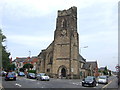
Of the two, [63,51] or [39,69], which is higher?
[63,51]

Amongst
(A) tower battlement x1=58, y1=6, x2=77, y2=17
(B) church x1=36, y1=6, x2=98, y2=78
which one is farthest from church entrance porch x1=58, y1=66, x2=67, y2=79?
(A) tower battlement x1=58, y1=6, x2=77, y2=17

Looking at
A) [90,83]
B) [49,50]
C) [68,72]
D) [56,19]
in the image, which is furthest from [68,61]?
[90,83]

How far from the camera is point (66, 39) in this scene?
6294 cm

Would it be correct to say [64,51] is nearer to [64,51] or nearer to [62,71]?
[64,51]

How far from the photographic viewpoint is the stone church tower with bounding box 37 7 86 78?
200ft

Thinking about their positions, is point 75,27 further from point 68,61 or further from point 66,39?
point 68,61

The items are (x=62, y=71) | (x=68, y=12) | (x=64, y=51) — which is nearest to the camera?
(x=62, y=71)

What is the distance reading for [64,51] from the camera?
204 ft

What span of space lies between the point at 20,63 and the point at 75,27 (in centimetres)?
6005

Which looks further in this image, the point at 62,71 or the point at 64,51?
the point at 64,51

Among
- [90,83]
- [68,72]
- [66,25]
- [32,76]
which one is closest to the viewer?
[90,83]

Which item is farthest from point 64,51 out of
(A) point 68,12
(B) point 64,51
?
(A) point 68,12

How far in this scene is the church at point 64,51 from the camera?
2398 inches

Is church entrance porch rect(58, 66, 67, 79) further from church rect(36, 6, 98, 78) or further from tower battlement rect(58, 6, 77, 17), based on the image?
tower battlement rect(58, 6, 77, 17)
